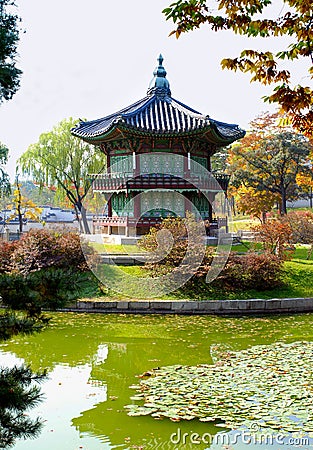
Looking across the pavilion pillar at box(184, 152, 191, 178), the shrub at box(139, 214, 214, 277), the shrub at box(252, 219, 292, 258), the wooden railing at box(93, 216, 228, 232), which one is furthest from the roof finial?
the shrub at box(139, 214, 214, 277)

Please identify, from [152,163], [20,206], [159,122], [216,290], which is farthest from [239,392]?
[20,206]

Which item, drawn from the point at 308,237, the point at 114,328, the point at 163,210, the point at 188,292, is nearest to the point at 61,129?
the point at 163,210

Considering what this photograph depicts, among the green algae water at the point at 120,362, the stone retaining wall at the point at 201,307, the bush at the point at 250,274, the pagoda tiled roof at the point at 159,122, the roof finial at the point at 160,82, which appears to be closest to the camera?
the green algae water at the point at 120,362

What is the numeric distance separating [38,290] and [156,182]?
17.8 m

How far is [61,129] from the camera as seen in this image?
1168 inches

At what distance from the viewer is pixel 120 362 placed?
9391mm

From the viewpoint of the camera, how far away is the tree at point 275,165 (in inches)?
1160

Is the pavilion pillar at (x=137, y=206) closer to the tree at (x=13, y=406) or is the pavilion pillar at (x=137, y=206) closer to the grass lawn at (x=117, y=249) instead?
the grass lawn at (x=117, y=249)

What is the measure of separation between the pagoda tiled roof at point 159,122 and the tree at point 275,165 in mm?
5227

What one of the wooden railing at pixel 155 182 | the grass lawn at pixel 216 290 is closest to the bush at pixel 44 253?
the grass lawn at pixel 216 290

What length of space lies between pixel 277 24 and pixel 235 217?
39.5 meters

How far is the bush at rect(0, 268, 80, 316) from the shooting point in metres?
3.65

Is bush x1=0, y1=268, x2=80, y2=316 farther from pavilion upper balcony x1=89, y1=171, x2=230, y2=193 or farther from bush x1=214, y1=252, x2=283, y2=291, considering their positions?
pavilion upper balcony x1=89, y1=171, x2=230, y2=193

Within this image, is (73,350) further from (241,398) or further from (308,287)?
(308,287)
